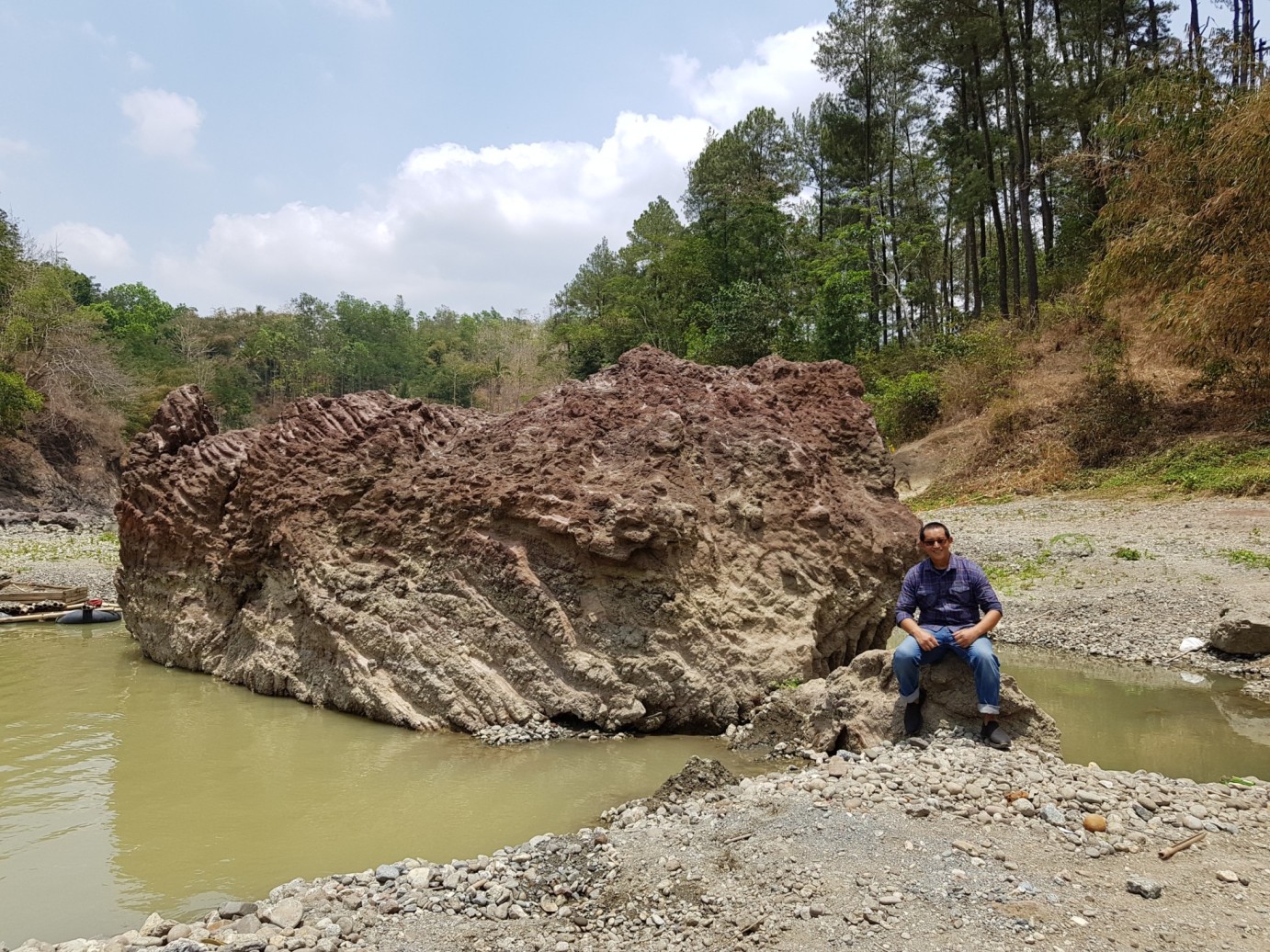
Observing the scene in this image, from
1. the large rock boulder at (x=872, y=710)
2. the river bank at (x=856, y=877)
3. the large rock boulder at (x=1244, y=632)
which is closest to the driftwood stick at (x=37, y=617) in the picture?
the river bank at (x=856, y=877)

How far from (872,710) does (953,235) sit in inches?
1627

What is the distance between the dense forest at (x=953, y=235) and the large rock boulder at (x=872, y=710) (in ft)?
38.7

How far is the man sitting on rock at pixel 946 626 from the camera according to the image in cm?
493

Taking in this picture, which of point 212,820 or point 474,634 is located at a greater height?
point 474,634

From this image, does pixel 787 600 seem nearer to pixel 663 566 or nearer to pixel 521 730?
pixel 663 566

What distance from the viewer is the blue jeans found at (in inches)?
193

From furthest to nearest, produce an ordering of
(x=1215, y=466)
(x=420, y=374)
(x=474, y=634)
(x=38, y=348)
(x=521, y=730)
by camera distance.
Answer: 1. (x=420, y=374)
2. (x=38, y=348)
3. (x=1215, y=466)
4. (x=474, y=634)
5. (x=521, y=730)

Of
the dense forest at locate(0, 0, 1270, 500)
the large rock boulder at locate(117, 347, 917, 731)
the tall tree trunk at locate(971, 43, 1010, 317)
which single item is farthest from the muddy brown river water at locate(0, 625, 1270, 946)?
the tall tree trunk at locate(971, 43, 1010, 317)

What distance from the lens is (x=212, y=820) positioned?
200 inches

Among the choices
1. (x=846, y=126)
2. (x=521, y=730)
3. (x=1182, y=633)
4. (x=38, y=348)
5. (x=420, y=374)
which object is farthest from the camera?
(x=420, y=374)

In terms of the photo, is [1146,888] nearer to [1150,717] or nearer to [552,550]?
[1150,717]

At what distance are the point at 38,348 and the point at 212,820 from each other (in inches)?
1377

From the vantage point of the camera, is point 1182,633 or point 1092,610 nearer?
point 1182,633

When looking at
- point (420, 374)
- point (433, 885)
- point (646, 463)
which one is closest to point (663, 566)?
point (646, 463)
